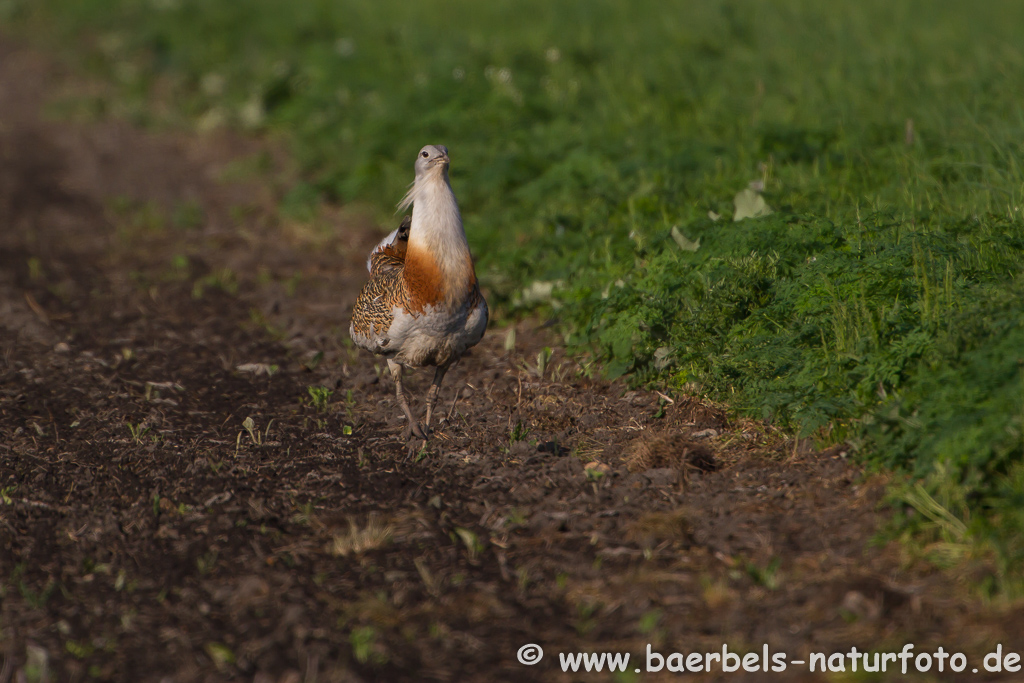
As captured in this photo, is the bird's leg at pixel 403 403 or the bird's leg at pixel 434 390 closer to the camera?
the bird's leg at pixel 403 403

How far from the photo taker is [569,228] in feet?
24.0

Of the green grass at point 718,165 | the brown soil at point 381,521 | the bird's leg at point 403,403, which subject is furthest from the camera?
the bird's leg at point 403,403

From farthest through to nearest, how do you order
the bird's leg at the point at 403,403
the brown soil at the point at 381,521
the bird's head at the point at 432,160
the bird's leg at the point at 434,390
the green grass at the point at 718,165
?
the bird's leg at the point at 434,390
the bird's leg at the point at 403,403
the bird's head at the point at 432,160
the green grass at the point at 718,165
the brown soil at the point at 381,521

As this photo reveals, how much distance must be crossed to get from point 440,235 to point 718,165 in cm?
299

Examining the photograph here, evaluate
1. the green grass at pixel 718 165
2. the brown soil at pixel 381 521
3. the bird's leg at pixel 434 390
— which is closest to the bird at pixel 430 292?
the bird's leg at pixel 434 390

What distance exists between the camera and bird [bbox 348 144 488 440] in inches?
206

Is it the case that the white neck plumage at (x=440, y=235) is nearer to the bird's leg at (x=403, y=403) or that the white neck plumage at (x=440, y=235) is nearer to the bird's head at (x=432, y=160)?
the bird's head at (x=432, y=160)

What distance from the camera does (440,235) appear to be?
5230 mm

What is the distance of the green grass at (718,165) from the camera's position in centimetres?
455

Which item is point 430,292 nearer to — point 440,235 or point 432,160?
point 440,235

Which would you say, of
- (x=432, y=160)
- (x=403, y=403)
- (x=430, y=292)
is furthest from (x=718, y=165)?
(x=403, y=403)

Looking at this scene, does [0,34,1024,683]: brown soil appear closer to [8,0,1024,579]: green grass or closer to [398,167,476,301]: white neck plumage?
[8,0,1024,579]: green grass

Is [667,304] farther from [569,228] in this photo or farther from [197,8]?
[197,8]

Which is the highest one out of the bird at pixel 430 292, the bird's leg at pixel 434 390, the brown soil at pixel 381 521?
the bird at pixel 430 292
